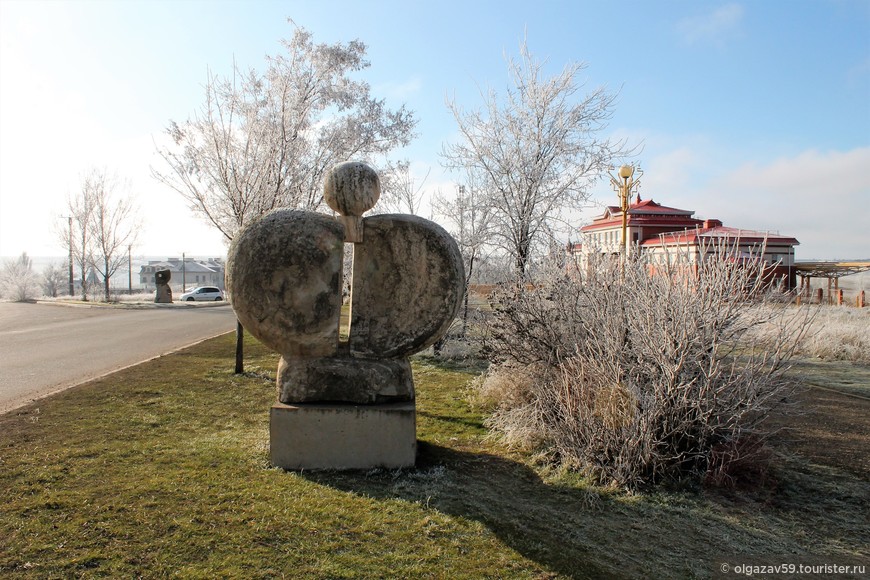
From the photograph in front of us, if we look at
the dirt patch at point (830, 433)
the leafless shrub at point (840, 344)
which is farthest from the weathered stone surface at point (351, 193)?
the leafless shrub at point (840, 344)

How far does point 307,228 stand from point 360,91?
9504 millimetres

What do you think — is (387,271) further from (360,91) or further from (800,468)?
(360,91)

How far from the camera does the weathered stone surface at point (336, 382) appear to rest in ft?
13.8

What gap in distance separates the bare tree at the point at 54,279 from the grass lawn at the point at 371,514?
4715 centimetres

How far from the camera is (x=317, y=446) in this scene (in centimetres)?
415

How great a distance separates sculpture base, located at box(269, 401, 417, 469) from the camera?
4.14 m

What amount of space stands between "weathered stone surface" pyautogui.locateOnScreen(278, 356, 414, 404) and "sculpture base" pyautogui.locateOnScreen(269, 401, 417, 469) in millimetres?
97

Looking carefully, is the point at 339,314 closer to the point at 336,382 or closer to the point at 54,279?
the point at 336,382

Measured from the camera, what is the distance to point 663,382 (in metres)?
4.07

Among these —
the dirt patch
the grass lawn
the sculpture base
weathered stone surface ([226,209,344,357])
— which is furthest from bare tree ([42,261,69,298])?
the dirt patch

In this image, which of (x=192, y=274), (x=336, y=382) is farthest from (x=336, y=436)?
(x=192, y=274)

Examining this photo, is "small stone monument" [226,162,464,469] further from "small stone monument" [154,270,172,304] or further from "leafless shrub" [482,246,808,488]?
"small stone monument" [154,270,172,304]

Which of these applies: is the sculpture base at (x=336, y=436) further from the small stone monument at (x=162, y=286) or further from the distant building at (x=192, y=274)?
the distant building at (x=192, y=274)

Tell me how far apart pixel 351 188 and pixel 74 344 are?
10.6 meters
